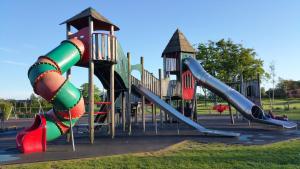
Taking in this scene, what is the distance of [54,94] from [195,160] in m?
5.43

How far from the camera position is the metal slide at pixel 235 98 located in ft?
62.0

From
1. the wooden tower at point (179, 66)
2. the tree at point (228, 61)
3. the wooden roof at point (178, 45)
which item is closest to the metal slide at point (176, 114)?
the wooden tower at point (179, 66)

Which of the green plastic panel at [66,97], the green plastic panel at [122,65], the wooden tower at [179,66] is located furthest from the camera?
the wooden tower at [179,66]

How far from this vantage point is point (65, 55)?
12.0m

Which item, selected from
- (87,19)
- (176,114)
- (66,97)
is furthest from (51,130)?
(176,114)

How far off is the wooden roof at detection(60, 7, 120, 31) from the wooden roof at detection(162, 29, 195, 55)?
28.2ft

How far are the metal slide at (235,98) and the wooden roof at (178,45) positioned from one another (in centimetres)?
105

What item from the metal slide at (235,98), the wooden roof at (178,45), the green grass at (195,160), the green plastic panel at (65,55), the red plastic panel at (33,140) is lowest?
the green grass at (195,160)

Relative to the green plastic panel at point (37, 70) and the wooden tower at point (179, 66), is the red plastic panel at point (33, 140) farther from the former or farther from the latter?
the wooden tower at point (179, 66)

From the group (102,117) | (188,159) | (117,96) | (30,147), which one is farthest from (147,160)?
→ (117,96)

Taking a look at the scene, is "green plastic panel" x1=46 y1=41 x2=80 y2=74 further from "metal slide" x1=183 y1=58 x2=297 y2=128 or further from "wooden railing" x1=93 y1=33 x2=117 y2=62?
"metal slide" x1=183 y1=58 x2=297 y2=128

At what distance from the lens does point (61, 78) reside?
36.5 feet

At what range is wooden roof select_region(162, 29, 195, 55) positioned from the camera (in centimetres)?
2300

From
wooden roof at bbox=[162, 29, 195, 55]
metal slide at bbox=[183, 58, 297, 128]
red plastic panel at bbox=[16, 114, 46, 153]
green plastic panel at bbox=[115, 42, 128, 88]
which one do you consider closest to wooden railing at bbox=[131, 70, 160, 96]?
green plastic panel at bbox=[115, 42, 128, 88]
